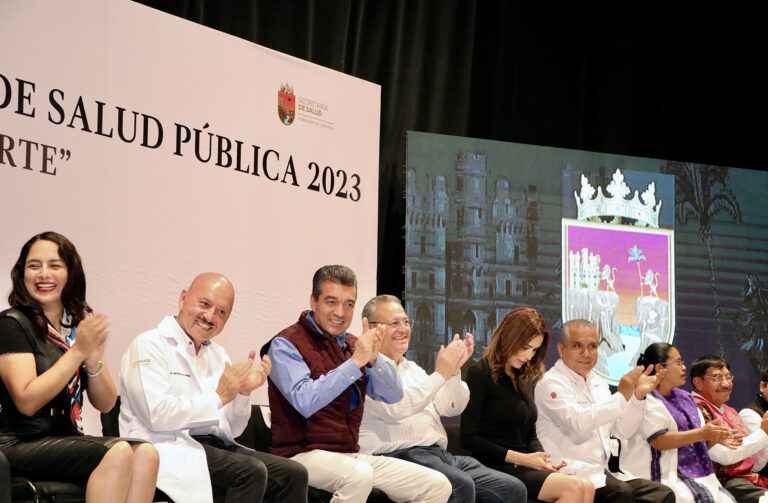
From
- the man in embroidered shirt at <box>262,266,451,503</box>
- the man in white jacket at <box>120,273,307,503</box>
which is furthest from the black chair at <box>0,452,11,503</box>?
the man in embroidered shirt at <box>262,266,451,503</box>

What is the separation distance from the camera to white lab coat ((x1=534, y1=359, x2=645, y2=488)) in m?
5.09

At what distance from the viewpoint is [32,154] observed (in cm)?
430

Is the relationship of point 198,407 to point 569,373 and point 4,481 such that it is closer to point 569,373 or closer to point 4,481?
point 4,481

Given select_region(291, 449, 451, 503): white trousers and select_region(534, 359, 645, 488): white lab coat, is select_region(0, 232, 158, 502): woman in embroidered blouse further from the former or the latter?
select_region(534, 359, 645, 488): white lab coat

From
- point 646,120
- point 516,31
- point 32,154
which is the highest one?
point 516,31

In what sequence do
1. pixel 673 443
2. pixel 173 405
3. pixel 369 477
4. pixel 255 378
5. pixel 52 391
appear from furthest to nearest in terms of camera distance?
pixel 673 443, pixel 369 477, pixel 255 378, pixel 173 405, pixel 52 391

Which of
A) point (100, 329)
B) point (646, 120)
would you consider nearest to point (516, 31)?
point (646, 120)

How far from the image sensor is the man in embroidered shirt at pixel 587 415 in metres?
5.08

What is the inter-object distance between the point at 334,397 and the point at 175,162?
165cm

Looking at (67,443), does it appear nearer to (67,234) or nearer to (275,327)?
(67,234)

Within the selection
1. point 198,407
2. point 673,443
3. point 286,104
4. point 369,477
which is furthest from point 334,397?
point 673,443

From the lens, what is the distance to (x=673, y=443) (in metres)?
5.53

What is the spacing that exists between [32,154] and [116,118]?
20.4 inches

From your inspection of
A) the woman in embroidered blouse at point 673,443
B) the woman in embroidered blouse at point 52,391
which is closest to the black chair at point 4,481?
the woman in embroidered blouse at point 52,391
